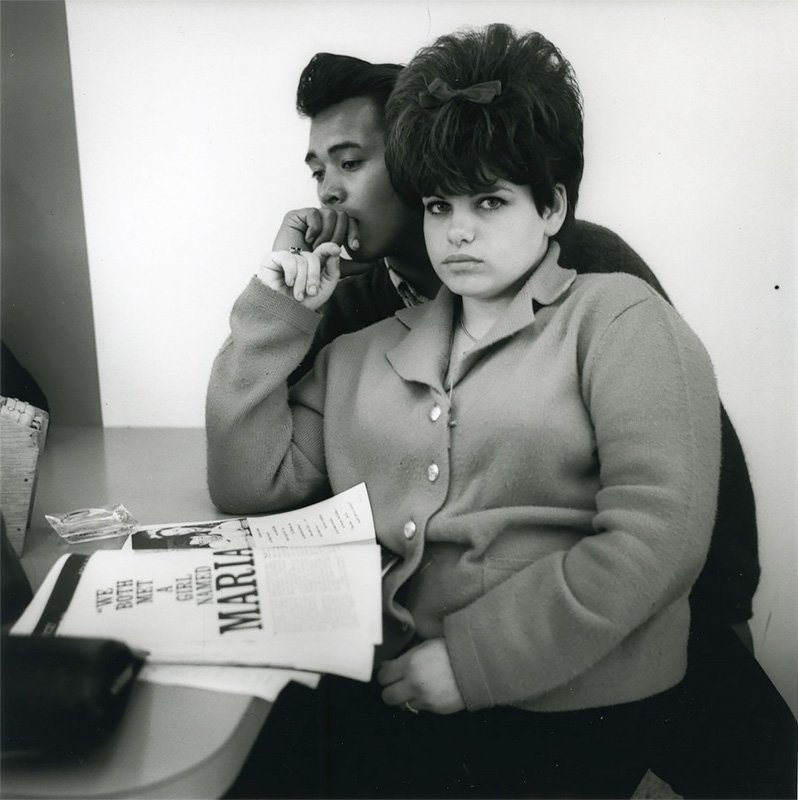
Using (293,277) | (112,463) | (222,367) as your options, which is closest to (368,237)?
(293,277)

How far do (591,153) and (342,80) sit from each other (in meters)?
0.34

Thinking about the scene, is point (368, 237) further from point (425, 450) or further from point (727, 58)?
point (727, 58)

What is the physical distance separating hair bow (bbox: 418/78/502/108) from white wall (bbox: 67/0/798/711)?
0.17 meters

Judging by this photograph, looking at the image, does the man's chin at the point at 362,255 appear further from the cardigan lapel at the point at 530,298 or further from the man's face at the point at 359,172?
the cardigan lapel at the point at 530,298

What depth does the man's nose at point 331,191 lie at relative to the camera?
3.36 ft

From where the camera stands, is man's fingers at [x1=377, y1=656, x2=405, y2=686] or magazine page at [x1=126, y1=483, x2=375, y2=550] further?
magazine page at [x1=126, y1=483, x2=375, y2=550]

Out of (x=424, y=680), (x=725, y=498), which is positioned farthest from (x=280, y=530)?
(x=725, y=498)

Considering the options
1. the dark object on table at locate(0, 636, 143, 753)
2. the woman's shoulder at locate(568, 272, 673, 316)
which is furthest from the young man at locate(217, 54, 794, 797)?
the dark object on table at locate(0, 636, 143, 753)

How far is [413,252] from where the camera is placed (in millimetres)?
1062

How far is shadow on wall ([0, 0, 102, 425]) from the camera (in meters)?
0.98

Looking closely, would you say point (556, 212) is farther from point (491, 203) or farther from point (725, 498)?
point (725, 498)

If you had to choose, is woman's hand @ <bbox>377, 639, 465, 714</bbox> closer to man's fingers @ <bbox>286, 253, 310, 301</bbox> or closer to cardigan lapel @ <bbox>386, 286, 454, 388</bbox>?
cardigan lapel @ <bbox>386, 286, 454, 388</bbox>

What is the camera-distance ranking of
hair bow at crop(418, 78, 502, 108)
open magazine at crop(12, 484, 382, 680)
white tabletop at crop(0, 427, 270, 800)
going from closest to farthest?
white tabletop at crop(0, 427, 270, 800) → open magazine at crop(12, 484, 382, 680) → hair bow at crop(418, 78, 502, 108)

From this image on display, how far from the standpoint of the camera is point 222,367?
97 centimetres
